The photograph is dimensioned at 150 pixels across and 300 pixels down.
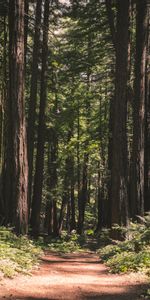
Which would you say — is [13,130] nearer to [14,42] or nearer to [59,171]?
[14,42]

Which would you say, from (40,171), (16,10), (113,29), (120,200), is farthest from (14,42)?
(40,171)

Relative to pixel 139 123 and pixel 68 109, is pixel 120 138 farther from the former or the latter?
pixel 68 109

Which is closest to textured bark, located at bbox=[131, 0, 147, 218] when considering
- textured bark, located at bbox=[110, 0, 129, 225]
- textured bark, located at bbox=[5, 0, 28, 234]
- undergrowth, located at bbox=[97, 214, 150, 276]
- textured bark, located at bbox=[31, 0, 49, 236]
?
textured bark, located at bbox=[110, 0, 129, 225]

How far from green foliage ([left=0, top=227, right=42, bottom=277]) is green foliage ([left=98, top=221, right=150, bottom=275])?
202 cm

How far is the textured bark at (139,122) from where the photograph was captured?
15.3 meters

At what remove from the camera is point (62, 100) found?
2897 cm

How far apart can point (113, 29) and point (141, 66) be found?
11.0ft

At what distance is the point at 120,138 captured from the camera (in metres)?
13.6

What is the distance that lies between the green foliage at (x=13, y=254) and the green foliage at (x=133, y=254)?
6.63 ft

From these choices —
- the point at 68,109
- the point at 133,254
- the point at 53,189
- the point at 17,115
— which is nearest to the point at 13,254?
the point at 133,254

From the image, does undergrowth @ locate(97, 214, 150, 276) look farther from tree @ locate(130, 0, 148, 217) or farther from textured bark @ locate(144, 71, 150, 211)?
textured bark @ locate(144, 71, 150, 211)

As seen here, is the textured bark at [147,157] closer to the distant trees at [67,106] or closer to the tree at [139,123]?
the distant trees at [67,106]

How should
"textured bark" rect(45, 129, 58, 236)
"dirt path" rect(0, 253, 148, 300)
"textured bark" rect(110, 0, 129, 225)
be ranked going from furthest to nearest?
"textured bark" rect(45, 129, 58, 236) < "textured bark" rect(110, 0, 129, 225) < "dirt path" rect(0, 253, 148, 300)

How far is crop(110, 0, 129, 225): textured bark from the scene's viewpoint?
13406 mm
